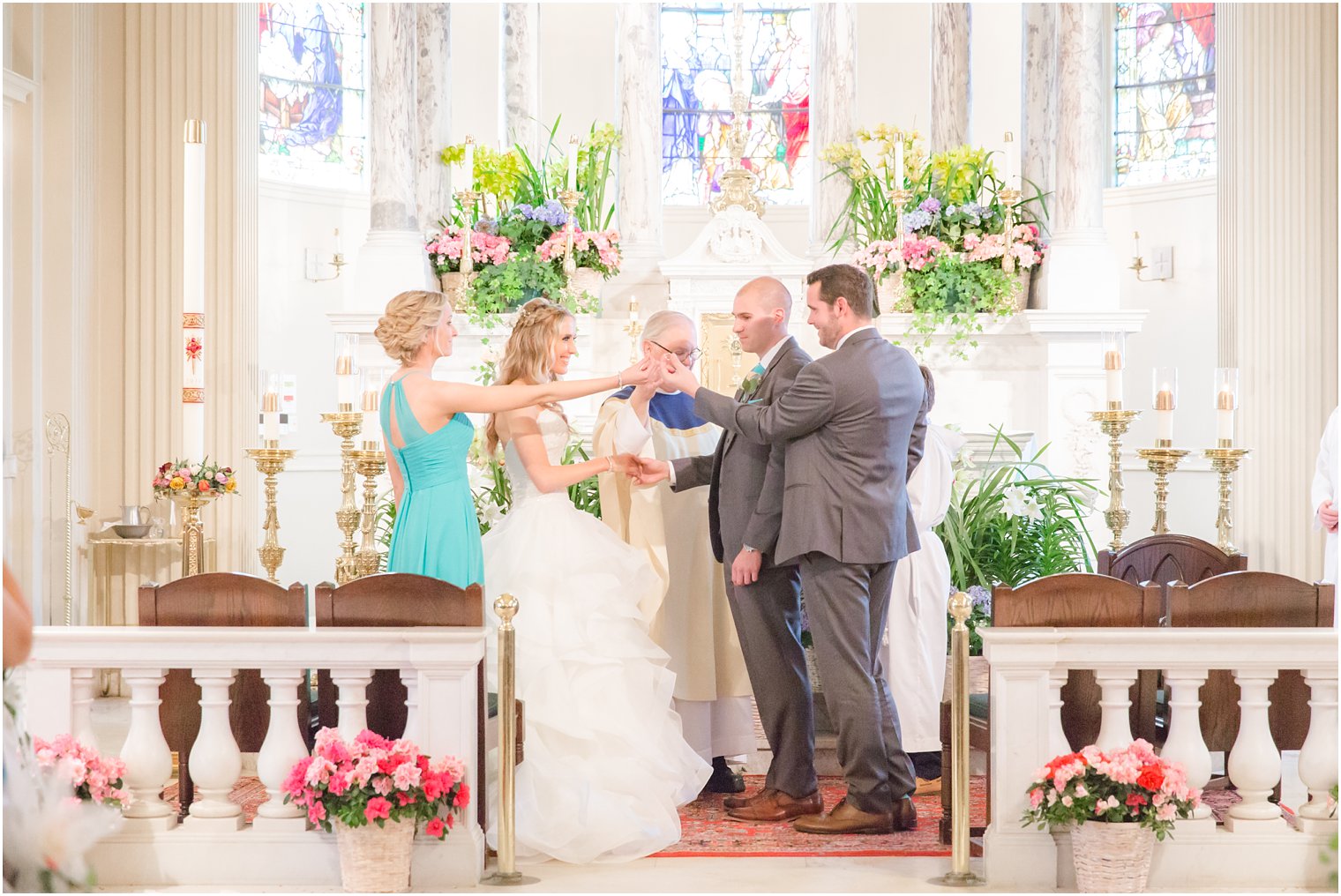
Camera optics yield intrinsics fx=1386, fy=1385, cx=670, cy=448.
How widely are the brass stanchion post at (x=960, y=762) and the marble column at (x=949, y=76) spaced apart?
6.48 metres

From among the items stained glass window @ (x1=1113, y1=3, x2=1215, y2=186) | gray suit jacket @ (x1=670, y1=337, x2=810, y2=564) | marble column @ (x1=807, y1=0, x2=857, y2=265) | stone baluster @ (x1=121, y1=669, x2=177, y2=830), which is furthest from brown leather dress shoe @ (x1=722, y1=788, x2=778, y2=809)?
stained glass window @ (x1=1113, y1=3, x2=1215, y2=186)

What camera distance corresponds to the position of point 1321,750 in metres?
3.87

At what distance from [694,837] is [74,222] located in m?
5.75

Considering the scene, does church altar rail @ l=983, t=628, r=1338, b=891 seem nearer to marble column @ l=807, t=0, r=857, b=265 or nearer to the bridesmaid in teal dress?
the bridesmaid in teal dress

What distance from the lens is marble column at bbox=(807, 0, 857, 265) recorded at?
370 inches

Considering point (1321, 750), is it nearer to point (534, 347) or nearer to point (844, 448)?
point (844, 448)

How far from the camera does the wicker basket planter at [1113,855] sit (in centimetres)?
365

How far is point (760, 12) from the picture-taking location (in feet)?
41.2

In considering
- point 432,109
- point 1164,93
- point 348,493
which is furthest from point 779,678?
point 1164,93

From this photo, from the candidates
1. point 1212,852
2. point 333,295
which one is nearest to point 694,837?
point 1212,852

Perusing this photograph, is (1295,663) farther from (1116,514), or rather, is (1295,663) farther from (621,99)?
(621,99)

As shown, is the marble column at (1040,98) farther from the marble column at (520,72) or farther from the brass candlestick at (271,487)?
the brass candlestick at (271,487)

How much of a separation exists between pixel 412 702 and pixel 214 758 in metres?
0.57

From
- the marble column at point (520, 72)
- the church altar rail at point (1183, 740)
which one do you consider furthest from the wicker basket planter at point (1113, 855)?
the marble column at point (520, 72)
